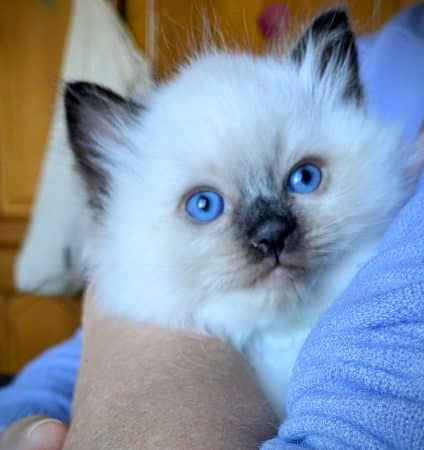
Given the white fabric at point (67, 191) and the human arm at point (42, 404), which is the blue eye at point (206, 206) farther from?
the white fabric at point (67, 191)

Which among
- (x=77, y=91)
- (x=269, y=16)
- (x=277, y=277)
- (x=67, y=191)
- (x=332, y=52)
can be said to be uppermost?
(x=269, y=16)

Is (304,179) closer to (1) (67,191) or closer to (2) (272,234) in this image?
(2) (272,234)

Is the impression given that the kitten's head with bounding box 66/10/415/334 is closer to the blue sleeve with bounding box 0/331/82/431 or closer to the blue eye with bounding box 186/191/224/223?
the blue eye with bounding box 186/191/224/223

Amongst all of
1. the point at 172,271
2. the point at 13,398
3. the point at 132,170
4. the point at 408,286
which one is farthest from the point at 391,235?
the point at 13,398

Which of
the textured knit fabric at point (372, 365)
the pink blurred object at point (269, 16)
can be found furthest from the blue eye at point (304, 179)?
the pink blurred object at point (269, 16)

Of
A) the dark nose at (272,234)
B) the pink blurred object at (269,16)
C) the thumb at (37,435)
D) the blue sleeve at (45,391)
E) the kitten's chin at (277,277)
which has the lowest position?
the blue sleeve at (45,391)

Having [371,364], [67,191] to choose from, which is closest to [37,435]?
[371,364]

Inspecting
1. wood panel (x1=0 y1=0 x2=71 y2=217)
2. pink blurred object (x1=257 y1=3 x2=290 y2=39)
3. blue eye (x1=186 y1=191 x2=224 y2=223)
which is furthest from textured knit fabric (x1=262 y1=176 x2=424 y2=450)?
wood panel (x1=0 y1=0 x2=71 y2=217)
